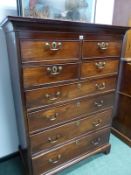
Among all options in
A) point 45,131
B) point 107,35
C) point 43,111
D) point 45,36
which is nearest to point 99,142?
point 45,131

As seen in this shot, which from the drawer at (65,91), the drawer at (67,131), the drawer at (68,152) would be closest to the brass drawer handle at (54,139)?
the drawer at (67,131)

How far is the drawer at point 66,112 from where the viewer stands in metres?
1.17

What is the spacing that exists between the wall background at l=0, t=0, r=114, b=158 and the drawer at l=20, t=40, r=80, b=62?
1.70 ft

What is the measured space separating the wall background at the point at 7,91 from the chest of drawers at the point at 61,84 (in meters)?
0.19

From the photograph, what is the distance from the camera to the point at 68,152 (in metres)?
1.48

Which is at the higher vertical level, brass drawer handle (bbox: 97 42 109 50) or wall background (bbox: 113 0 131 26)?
wall background (bbox: 113 0 131 26)

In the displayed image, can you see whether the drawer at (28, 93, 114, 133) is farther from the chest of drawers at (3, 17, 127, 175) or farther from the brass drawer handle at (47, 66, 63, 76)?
the brass drawer handle at (47, 66, 63, 76)

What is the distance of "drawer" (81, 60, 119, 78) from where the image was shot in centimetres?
128

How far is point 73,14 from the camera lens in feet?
4.80

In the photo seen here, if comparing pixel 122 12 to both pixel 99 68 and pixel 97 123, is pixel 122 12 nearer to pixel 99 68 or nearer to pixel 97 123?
pixel 99 68

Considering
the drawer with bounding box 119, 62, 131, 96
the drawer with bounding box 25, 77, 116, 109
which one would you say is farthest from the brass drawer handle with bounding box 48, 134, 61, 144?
the drawer with bounding box 119, 62, 131, 96

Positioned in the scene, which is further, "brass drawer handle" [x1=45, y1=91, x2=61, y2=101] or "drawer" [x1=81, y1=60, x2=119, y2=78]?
"drawer" [x1=81, y1=60, x2=119, y2=78]

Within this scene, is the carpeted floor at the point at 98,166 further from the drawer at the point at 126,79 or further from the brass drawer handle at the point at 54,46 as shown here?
the brass drawer handle at the point at 54,46

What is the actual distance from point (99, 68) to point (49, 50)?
0.52m
